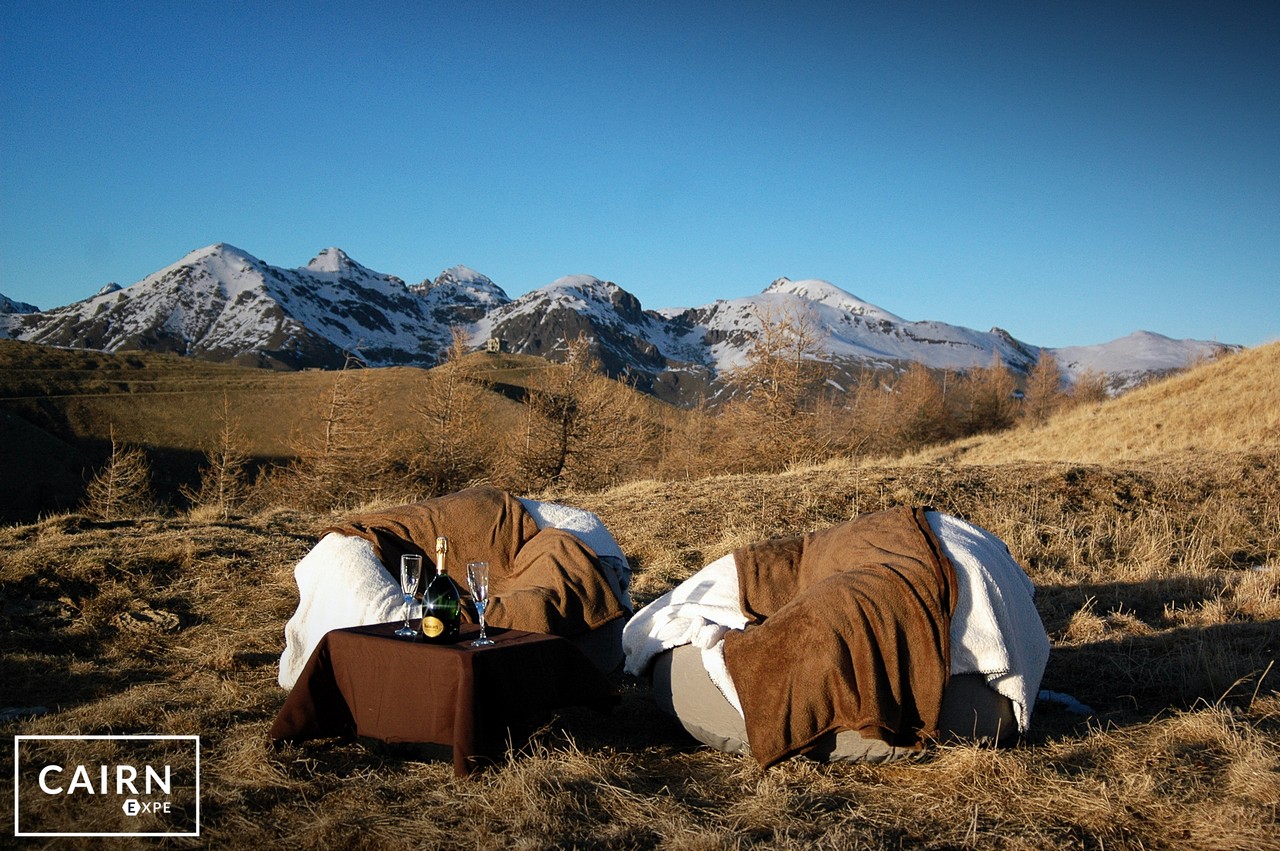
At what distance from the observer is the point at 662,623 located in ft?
16.3

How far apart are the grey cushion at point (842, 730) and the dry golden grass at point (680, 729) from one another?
0.32ft

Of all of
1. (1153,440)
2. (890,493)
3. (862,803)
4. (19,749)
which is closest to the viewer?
(862,803)

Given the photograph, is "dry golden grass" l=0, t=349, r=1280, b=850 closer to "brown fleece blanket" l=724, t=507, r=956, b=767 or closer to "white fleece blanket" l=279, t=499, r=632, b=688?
"brown fleece blanket" l=724, t=507, r=956, b=767

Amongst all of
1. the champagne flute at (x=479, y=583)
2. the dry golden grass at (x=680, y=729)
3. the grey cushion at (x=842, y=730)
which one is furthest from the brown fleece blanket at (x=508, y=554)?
the grey cushion at (x=842, y=730)

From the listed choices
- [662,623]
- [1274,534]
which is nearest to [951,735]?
[662,623]

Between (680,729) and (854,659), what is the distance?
1.18m

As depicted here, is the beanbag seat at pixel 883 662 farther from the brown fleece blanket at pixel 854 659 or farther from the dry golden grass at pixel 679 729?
the dry golden grass at pixel 679 729

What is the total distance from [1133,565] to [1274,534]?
2.80 m

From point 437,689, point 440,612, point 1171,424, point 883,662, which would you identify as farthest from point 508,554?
point 1171,424

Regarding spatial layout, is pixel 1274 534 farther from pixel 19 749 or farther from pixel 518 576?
pixel 19 749

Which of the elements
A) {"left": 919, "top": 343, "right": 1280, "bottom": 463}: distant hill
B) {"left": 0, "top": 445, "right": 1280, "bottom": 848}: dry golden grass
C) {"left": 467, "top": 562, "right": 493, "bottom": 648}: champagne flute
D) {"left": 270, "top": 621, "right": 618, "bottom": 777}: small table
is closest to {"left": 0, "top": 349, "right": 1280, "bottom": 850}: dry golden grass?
{"left": 0, "top": 445, "right": 1280, "bottom": 848}: dry golden grass

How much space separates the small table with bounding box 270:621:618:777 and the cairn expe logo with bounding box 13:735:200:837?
520mm

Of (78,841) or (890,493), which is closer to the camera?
(78,841)

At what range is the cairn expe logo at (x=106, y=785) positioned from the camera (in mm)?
3293
